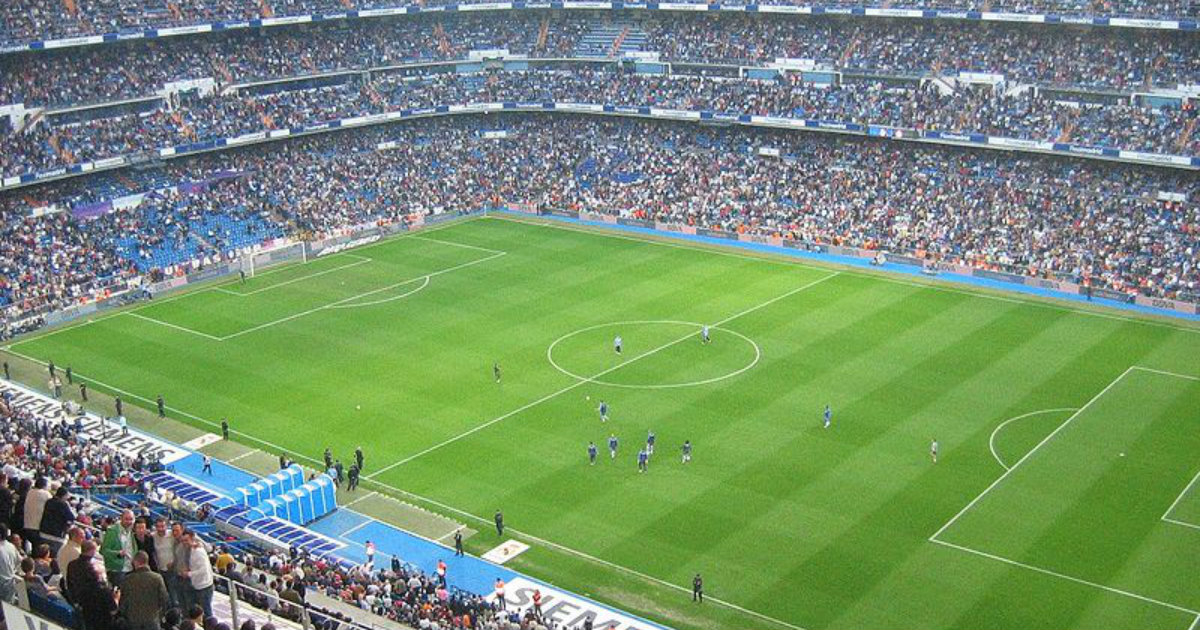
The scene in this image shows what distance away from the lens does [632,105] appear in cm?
8356

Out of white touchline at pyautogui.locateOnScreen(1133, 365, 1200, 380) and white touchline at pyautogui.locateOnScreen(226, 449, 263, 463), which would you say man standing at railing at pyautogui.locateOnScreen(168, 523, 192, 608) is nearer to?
white touchline at pyautogui.locateOnScreen(226, 449, 263, 463)

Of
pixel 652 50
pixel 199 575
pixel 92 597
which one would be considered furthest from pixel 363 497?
pixel 652 50

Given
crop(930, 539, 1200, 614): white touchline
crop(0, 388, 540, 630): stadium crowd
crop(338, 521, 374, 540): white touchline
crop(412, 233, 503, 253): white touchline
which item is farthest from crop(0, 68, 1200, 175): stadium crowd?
crop(338, 521, 374, 540): white touchline

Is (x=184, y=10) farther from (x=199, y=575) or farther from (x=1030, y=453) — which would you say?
(x=199, y=575)

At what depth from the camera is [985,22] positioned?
74.6 metres

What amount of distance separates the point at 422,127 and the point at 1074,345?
5049 centimetres

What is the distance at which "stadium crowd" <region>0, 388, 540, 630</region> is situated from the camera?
1394 cm

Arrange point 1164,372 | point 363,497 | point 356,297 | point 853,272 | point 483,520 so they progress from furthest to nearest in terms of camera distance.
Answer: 1. point 853,272
2. point 356,297
3. point 1164,372
4. point 363,497
5. point 483,520

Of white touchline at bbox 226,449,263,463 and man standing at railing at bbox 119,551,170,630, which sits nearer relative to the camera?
man standing at railing at bbox 119,551,170,630

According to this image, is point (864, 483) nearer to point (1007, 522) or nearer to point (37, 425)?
point (1007, 522)

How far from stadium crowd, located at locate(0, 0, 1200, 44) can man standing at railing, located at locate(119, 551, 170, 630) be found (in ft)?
203

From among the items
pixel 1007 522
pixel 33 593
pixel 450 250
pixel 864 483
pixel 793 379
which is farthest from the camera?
pixel 450 250

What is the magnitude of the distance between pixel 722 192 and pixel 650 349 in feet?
84.6

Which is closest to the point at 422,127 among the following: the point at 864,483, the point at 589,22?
the point at 589,22
